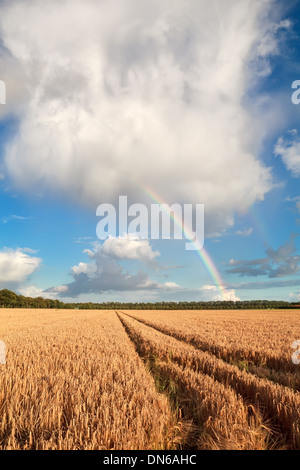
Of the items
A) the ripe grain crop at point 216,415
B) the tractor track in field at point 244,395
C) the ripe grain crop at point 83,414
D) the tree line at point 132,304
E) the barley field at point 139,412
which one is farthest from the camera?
the tree line at point 132,304

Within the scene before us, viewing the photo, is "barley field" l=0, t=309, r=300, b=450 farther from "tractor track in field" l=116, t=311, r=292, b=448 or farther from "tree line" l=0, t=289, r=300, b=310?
"tree line" l=0, t=289, r=300, b=310

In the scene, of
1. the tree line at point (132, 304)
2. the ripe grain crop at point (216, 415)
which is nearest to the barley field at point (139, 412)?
the ripe grain crop at point (216, 415)

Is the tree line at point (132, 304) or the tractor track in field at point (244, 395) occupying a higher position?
the tractor track in field at point (244, 395)

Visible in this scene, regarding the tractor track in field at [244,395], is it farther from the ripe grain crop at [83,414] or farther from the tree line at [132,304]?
the tree line at [132,304]

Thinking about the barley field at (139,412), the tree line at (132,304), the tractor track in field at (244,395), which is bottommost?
the tree line at (132,304)

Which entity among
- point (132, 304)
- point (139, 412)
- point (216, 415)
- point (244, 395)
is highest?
point (139, 412)

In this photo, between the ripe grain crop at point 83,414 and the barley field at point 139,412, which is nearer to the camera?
the ripe grain crop at point 83,414

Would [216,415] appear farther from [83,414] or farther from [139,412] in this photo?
[83,414]

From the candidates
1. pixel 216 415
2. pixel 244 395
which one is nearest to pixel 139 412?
pixel 216 415

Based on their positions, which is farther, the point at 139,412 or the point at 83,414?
the point at 139,412
